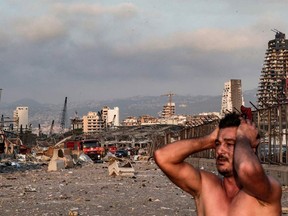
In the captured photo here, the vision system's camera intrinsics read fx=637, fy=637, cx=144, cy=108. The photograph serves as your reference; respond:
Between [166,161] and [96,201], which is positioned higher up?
[166,161]

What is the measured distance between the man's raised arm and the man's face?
21 cm

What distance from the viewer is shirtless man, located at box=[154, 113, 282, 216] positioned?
3.52m

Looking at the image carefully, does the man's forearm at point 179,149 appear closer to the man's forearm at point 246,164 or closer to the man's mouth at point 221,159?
the man's mouth at point 221,159

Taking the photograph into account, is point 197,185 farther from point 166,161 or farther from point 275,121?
point 275,121

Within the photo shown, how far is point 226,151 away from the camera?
3.91 meters

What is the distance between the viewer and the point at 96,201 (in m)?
15.6

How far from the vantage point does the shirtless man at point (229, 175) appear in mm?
3518

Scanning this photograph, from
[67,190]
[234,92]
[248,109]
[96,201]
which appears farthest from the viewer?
[234,92]

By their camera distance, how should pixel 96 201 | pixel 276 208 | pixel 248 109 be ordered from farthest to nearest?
1. pixel 96 201
2. pixel 248 109
3. pixel 276 208

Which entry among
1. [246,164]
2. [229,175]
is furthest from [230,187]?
[246,164]

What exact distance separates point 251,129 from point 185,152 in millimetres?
552

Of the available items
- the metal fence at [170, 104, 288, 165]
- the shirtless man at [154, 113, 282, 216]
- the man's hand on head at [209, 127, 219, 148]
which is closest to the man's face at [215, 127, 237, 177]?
the shirtless man at [154, 113, 282, 216]

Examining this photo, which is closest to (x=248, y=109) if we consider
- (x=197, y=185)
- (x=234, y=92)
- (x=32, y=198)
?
(x=197, y=185)

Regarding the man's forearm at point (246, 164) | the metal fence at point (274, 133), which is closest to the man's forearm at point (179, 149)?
the man's forearm at point (246, 164)
